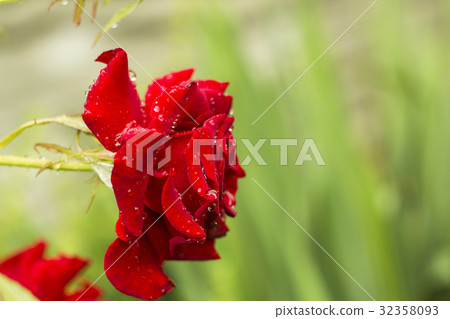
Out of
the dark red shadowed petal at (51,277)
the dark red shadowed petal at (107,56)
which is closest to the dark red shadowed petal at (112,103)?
the dark red shadowed petal at (107,56)

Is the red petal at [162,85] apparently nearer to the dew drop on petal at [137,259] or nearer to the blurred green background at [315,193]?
the dew drop on petal at [137,259]

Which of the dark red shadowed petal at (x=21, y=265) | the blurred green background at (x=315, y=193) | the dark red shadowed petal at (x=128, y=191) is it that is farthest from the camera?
the blurred green background at (x=315, y=193)

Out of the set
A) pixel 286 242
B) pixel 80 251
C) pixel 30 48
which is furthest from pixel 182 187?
pixel 30 48

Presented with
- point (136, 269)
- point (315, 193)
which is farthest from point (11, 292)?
point (315, 193)

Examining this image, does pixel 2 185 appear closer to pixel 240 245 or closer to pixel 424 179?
pixel 240 245

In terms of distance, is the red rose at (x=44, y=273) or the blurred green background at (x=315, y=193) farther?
the blurred green background at (x=315, y=193)

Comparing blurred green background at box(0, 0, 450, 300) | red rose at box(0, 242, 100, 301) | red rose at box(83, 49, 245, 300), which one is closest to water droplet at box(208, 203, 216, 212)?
red rose at box(83, 49, 245, 300)

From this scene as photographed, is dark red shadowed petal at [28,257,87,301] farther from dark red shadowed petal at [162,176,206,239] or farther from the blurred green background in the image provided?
the blurred green background
